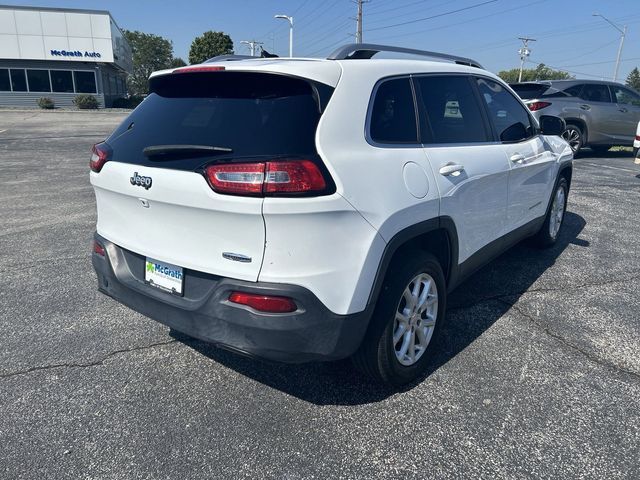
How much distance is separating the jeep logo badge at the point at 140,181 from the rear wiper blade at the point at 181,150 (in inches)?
4.8

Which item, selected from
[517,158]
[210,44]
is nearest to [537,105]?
[517,158]

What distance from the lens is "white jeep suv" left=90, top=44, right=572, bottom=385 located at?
7.34 feet

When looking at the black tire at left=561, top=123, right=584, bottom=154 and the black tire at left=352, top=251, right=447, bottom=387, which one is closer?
the black tire at left=352, top=251, right=447, bottom=387

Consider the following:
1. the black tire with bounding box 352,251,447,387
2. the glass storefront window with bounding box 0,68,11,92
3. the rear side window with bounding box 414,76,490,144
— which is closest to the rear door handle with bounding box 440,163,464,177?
the rear side window with bounding box 414,76,490,144

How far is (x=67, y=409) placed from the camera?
2678 mm

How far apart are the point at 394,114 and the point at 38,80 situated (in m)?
43.1

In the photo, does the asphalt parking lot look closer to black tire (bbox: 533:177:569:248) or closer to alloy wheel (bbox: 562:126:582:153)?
black tire (bbox: 533:177:569:248)

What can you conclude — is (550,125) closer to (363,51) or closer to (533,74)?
(363,51)

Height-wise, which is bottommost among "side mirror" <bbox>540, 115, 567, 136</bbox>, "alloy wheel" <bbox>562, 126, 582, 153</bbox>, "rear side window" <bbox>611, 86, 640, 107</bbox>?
"alloy wheel" <bbox>562, 126, 582, 153</bbox>

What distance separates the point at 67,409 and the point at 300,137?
6.41 ft

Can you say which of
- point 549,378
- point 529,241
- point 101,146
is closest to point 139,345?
point 101,146

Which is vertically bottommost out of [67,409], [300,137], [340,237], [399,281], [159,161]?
[67,409]

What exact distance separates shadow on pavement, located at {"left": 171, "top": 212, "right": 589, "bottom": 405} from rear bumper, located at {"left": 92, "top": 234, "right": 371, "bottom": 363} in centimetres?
19

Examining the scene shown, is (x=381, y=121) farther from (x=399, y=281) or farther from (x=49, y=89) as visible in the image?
(x=49, y=89)
